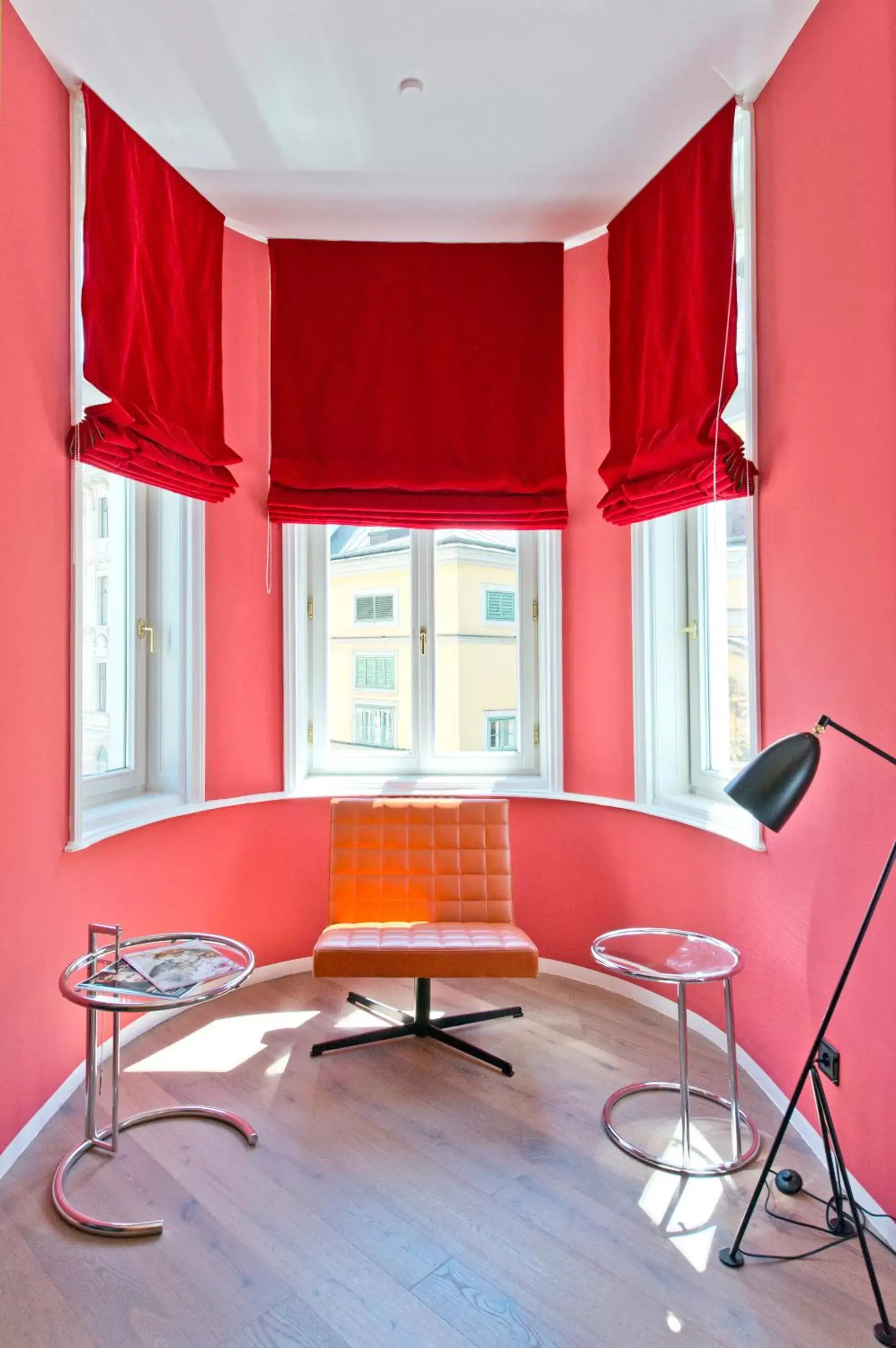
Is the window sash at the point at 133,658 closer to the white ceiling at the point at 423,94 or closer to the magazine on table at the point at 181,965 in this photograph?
the magazine on table at the point at 181,965

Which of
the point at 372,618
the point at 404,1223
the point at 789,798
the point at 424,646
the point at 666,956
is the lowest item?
the point at 404,1223

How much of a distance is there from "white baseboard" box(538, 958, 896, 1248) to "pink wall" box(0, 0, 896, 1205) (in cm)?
5

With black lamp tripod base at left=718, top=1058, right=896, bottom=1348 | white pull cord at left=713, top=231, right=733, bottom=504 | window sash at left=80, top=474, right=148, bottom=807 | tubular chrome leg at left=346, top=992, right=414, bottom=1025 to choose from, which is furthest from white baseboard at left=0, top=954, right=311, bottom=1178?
white pull cord at left=713, top=231, right=733, bottom=504

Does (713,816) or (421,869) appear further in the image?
(421,869)

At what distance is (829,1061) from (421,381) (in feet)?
9.04

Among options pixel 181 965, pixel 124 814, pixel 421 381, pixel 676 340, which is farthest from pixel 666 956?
pixel 421 381

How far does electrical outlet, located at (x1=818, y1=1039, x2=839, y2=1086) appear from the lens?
1.96m

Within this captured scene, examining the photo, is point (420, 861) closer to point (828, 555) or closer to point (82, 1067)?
point (82, 1067)

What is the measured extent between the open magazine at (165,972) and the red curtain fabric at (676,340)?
200 cm

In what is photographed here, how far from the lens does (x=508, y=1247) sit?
1758mm

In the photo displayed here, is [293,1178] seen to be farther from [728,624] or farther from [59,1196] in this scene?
[728,624]

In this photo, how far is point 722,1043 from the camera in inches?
103

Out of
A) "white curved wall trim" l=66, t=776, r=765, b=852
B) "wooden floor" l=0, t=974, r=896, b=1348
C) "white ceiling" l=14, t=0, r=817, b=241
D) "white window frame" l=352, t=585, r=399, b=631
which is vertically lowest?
"wooden floor" l=0, t=974, r=896, b=1348

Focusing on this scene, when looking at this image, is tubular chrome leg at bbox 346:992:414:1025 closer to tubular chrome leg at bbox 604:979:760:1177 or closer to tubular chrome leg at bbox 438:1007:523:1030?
tubular chrome leg at bbox 438:1007:523:1030
